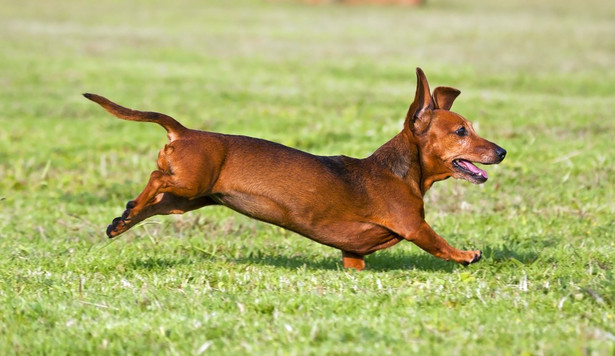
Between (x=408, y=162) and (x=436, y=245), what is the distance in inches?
24.4

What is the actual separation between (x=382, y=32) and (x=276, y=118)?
1777 centimetres

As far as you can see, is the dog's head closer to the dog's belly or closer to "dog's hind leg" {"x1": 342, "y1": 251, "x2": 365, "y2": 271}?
the dog's belly

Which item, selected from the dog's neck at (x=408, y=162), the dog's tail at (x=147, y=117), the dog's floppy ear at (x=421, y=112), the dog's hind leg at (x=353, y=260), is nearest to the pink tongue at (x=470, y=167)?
the dog's neck at (x=408, y=162)

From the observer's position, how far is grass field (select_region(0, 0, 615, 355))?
4.88 metres

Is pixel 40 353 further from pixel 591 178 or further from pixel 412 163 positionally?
pixel 591 178

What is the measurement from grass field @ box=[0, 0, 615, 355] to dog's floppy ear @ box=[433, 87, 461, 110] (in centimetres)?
118

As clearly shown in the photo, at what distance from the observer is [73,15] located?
36.3 meters

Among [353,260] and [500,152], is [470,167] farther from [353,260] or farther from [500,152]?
[353,260]

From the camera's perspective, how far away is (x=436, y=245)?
20.6 ft

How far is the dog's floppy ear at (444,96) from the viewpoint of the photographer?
6812 mm

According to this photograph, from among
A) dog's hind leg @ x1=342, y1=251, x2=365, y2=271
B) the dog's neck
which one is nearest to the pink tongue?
the dog's neck

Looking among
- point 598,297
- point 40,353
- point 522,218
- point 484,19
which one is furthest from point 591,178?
point 484,19

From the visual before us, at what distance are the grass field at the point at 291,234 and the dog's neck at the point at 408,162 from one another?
25.0 inches

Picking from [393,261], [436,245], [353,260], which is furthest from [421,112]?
[393,261]
